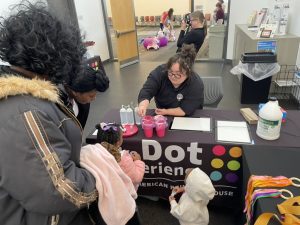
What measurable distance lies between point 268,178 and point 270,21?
125 inches

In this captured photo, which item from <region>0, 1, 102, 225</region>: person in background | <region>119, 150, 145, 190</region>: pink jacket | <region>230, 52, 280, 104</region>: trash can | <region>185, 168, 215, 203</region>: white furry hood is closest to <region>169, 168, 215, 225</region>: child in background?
<region>185, 168, 215, 203</region>: white furry hood

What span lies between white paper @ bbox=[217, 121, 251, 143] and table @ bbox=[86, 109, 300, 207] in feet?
0.13

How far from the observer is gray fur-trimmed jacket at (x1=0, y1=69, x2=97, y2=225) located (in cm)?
63

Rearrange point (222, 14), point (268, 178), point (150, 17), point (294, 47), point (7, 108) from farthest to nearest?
point (150, 17)
point (222, 14)
point (294, 47)
point (268, 178)
point (7, 108)

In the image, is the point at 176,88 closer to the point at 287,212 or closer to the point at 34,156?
the point at 287,212

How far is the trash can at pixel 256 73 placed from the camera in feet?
9.81

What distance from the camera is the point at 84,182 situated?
793 mm

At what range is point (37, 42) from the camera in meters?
0.68

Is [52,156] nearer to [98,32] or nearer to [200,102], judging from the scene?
[200,102]

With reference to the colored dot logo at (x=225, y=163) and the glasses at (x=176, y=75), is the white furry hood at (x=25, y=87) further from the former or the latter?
the glasses at (x=176, y=75)

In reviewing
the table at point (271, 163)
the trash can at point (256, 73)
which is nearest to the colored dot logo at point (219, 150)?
the table at point (271, 163)

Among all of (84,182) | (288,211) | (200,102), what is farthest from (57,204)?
(200,102)

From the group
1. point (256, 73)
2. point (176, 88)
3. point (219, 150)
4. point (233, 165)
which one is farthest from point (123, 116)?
point (256, 73)

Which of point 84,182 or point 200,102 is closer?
point 84,182
